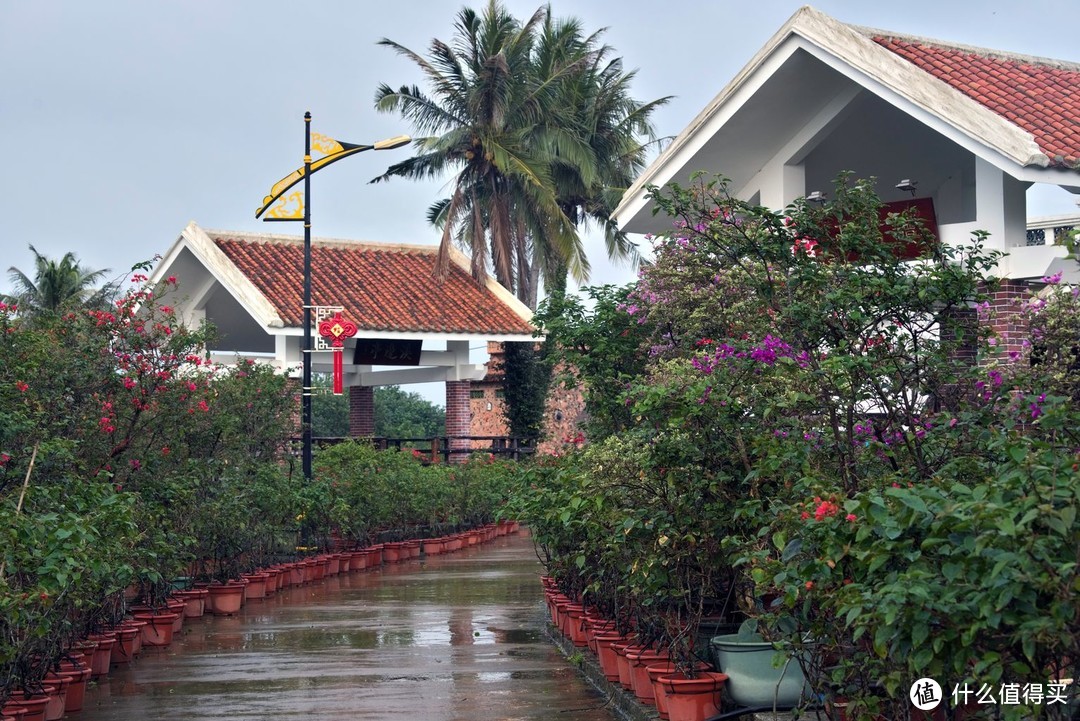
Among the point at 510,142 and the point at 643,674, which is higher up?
the point at 510,142

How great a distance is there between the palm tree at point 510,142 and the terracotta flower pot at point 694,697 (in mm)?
23218

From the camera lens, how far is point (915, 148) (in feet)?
51.2

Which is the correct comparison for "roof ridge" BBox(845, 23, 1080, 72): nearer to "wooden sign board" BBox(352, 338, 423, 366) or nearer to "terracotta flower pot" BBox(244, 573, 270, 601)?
"terracotta flower pot" BBox(244, 573, 270, 601)

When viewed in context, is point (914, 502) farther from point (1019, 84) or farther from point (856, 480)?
point (1019, 84)

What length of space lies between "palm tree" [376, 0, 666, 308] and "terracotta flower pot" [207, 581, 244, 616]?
16692mm

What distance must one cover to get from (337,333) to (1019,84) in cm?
988

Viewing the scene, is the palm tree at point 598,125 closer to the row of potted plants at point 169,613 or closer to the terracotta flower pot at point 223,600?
the row of potted plants at point 169,613

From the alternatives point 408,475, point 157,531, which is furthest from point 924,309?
point 408,475

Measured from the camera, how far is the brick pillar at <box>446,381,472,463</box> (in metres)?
28.5

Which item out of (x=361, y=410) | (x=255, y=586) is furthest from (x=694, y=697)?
(x=361, y=410)

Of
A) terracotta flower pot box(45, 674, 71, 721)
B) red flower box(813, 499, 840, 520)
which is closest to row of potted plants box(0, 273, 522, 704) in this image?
terracotta flower pot box(45, 674, 71, 721)

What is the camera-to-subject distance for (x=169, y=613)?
11969 mm

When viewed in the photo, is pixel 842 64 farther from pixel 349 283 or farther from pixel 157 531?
pixel 349 283

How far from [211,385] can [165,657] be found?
4.18m
